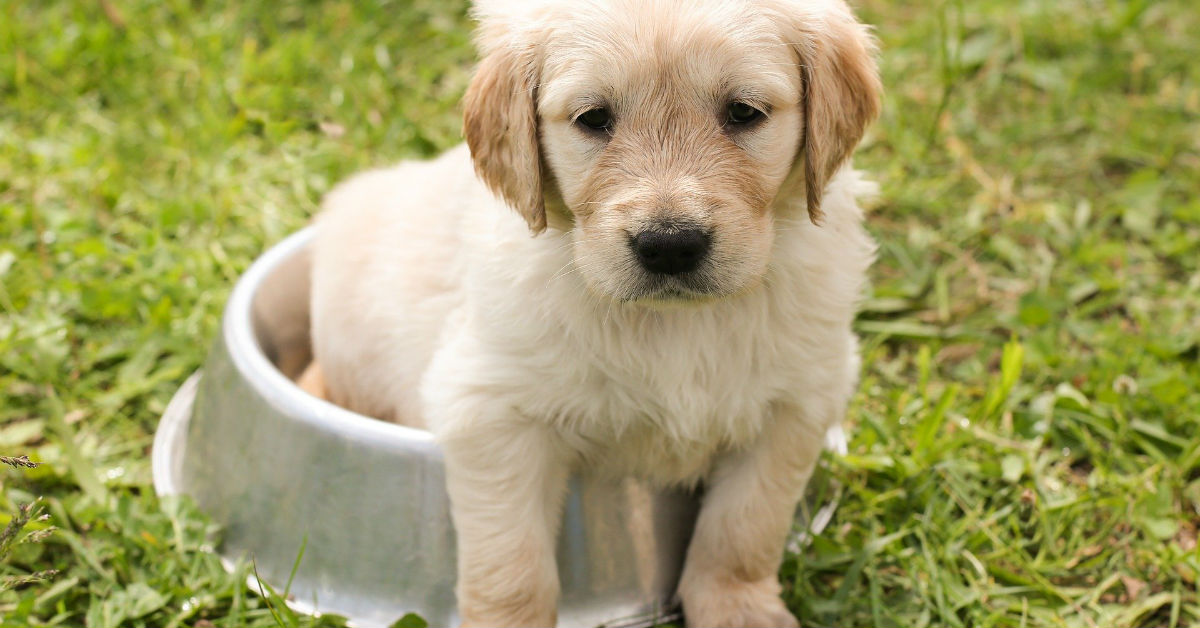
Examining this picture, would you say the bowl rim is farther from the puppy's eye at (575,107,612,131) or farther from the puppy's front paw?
the puppy's eye at (575,107,612,131)

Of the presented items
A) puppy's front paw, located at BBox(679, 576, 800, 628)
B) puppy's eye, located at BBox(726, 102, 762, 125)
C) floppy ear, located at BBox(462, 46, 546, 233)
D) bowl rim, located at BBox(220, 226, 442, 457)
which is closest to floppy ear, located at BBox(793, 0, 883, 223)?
puppy's eye, located at BBox(726, 102, 762, 125)

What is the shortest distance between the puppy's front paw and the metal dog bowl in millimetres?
138

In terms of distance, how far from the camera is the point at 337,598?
2.82 metres

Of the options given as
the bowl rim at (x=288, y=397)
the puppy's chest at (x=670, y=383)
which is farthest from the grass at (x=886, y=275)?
the puppy's chest at (x=670, y=383)

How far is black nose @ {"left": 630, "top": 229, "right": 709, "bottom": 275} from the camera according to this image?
207 cm

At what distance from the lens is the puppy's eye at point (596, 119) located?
2186 mm

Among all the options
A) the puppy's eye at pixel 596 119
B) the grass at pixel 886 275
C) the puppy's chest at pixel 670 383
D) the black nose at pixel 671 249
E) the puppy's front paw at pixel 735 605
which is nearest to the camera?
the black nose at pixel 671 249

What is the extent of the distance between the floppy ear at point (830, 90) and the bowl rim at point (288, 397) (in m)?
1.05

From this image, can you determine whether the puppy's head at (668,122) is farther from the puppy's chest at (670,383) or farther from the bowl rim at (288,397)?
the bowl rim at (288,397)

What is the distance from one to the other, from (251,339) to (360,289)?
308 mm

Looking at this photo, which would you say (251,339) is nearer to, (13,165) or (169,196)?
(169,196)

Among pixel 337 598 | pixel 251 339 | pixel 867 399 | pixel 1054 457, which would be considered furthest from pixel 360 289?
pixel 1054 457

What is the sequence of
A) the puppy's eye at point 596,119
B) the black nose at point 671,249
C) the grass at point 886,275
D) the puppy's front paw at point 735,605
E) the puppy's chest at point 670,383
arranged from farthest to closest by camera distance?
the grass at point 886,275 < the puppy's front paw at point 735,605 < the puppy's chest at point 670,383 < the puppy's eye at point 596,119 < the black nose at point 671,249

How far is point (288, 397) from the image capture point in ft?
9.49
